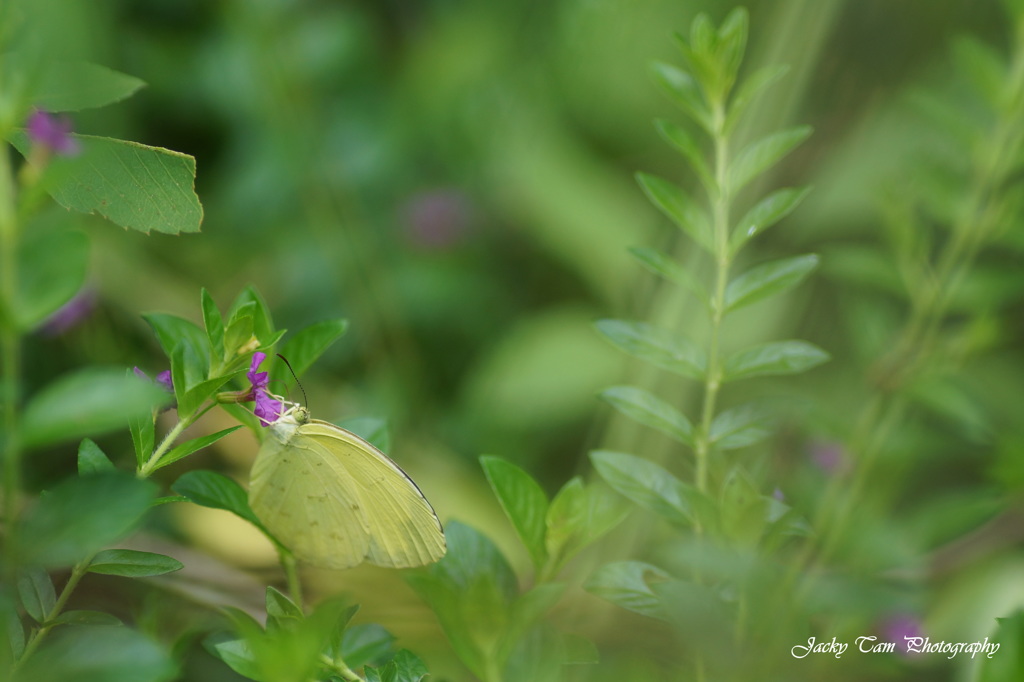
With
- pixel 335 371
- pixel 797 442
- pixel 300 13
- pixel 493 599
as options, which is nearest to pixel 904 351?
pixel 797 442

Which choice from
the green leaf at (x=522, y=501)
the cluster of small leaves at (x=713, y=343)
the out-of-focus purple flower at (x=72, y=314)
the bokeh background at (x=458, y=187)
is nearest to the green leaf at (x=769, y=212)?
the cluster of small leaves at (x=713, y=343)

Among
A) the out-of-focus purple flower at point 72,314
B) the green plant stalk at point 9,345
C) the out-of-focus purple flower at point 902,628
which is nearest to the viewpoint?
the green plant stalk at point 9,345

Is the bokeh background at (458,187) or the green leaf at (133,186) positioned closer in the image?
the green leaf at (133,186)

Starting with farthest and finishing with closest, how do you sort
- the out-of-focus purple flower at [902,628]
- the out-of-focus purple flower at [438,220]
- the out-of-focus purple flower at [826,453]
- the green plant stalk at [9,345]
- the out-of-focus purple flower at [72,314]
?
the out-of-focus purple flower at [438,220]
the out-of-focus purple flower at [72,314]
the out-of-focus purple flower at [826,453]
the out-of-focus purple flower at [902,628]
the green plant stalk at [9,345]

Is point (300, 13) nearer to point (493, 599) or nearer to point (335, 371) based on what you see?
point (335, 371)

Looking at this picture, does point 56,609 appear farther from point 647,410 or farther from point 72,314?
point 72,314

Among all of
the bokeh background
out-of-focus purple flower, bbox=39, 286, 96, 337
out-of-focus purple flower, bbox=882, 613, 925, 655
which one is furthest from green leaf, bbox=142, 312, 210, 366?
out-of-focus purple flower, bbox=39, 286, 96, 337

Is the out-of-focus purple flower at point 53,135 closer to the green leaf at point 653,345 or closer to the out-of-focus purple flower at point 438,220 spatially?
the green leaf at point 653,345
